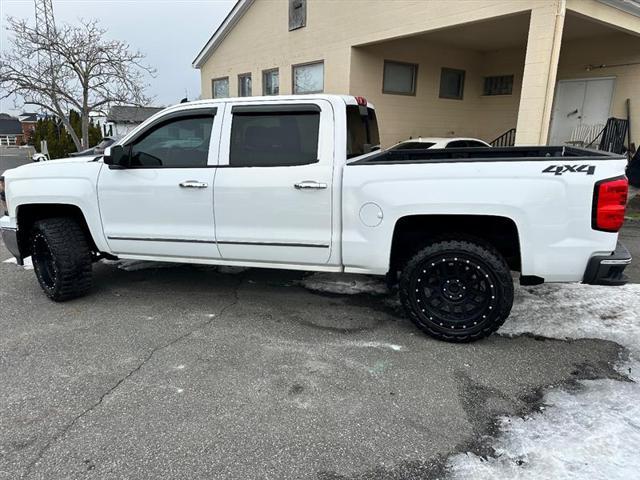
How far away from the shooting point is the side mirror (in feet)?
13.5

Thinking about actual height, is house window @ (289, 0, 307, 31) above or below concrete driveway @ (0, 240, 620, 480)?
above

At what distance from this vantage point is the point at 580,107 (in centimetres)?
1222

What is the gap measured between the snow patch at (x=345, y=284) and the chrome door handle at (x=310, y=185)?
5.11 ft

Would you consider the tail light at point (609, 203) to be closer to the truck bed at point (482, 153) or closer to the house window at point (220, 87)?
the truck bed at point (482, 153)

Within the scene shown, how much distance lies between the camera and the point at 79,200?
445cm

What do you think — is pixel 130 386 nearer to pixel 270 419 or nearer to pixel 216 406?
pixel 216 406

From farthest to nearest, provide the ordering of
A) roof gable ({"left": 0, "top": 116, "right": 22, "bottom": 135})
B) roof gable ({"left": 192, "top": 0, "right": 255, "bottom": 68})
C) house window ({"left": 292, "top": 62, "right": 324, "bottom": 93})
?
roof gable ({"left": 0, "top": 116, "right": 22, "bottom": 135}) < roof gable ({"left": 192, "top": 0, "right": 255, "bottom": 68}) < house window ({"left": 292, "top": 62, "right": 324, "bottom": 93})

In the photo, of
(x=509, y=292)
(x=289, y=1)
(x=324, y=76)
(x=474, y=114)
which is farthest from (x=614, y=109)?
(x=509, y=292)

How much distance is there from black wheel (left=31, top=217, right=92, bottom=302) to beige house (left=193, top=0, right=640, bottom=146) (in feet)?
24.8

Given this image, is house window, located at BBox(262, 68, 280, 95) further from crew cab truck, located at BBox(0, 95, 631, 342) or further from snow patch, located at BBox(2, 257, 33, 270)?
crew cab truck, located at BBox(0, 95, 631, 342)

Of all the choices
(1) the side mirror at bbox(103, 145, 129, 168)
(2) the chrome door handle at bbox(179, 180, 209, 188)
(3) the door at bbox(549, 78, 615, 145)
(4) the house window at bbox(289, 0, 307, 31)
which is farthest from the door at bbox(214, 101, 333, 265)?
(3) the door at bbox(549, 78, 615, 145)

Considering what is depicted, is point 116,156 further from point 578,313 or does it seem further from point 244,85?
point 244,85

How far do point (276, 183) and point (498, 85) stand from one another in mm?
12247

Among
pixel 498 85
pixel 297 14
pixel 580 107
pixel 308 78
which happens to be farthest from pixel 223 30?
pixel 580 107
